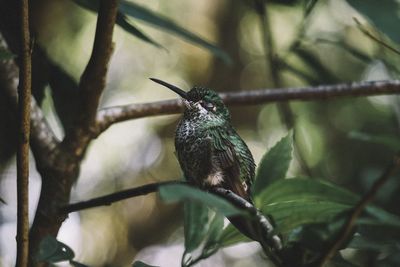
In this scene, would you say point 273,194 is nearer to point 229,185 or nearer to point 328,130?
point 229,185

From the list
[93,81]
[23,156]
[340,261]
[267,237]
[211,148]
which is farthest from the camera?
[211,148]

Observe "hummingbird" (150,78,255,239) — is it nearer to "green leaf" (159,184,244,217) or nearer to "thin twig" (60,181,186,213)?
"thin twig" (60,181,186,213)

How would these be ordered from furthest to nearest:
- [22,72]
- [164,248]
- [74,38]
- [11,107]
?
[164,248] → [74,38] → [11,107] → [22,72]

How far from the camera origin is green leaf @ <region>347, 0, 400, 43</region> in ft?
3.80

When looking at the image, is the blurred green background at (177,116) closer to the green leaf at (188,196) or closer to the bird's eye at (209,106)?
the bird's eye at (209,106)

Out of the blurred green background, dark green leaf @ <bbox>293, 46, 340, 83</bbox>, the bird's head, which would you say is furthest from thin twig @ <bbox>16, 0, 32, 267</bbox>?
the blurred green background

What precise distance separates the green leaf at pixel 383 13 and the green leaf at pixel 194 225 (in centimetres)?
47

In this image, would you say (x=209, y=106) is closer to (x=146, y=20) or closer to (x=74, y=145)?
(x=146, y=20)

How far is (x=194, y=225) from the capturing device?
1.18 m

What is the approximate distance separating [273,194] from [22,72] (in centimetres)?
50

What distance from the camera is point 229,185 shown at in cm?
173

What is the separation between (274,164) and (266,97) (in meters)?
0.69

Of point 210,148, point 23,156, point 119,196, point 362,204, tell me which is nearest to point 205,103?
point 210,148

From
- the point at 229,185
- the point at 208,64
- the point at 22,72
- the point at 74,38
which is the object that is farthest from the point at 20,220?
the point at 208,64
